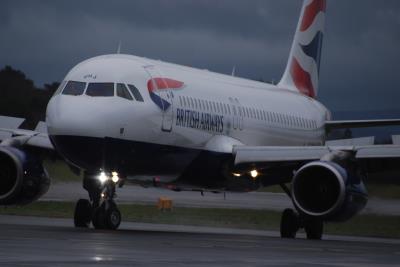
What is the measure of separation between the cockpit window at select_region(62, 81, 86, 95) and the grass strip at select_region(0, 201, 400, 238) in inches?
353

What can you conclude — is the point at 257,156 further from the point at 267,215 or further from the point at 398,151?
the point at 267,215

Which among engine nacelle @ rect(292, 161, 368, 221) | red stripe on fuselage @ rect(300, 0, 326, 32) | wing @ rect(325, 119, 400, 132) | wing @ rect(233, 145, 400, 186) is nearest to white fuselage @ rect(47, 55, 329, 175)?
wing @ rect(233, 145, 400, 186)

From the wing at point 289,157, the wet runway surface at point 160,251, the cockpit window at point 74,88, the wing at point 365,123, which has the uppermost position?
the wing at point 365,123

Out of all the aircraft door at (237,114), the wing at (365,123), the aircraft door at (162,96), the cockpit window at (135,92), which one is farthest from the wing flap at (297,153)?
the wing at (365,123)

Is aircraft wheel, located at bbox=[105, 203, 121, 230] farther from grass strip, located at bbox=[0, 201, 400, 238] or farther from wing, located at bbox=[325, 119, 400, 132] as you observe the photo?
wing, located at bbox=[325, 119, 400, 132]

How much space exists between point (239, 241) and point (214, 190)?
296 inches

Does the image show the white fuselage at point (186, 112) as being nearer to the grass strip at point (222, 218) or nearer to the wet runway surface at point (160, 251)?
the wet runway surface at point (160, 251)

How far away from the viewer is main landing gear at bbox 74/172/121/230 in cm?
2841

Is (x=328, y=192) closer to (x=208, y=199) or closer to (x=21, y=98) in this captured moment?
(x=208, y=199)

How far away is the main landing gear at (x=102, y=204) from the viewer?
93.2 feet

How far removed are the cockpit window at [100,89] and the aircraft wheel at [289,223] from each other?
6.02 metres

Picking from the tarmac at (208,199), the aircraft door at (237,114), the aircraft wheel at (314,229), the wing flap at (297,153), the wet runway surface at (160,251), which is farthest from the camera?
the tarmac at (208,199)

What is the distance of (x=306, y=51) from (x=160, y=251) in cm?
2246

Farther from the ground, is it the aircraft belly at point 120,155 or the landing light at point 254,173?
the landing light at point 254,173
